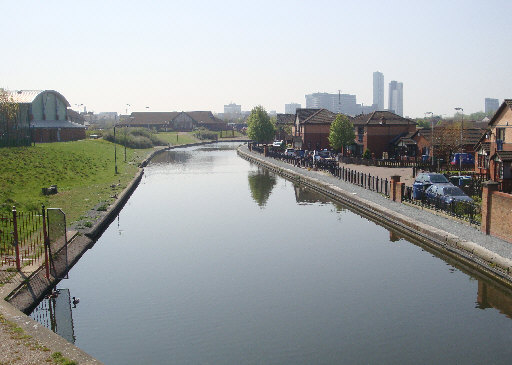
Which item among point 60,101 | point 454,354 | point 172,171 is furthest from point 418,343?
point 60,101

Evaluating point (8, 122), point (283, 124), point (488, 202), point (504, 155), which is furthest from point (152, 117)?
point (488, 202)

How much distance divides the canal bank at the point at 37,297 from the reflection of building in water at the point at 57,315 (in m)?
0.31

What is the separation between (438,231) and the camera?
26016 millimetres

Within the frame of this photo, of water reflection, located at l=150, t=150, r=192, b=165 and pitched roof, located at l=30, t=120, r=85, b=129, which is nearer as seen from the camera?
pitched roof, located at l=30, t=120, r=85, b=129

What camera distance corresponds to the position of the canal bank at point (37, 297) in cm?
1312

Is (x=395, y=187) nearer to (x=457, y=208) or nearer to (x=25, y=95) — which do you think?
(x=457, y=208)

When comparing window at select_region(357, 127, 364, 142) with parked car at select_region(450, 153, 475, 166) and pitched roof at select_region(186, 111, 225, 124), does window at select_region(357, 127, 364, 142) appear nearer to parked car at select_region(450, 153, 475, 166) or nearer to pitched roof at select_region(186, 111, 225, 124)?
parked car at select_region(450, 153, 475, 166)

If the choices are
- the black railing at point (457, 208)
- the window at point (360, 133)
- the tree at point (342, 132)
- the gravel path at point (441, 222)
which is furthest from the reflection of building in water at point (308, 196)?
the window at point (360, 133)

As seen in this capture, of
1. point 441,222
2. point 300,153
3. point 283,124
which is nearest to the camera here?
point 441,222

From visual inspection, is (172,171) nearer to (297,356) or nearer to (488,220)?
(488,220)

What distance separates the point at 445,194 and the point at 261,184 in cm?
2485

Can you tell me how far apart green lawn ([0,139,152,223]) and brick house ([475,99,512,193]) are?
2767cm

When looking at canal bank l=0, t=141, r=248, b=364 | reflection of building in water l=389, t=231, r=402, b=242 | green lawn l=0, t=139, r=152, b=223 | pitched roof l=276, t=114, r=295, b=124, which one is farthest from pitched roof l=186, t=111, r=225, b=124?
reflection of building in water l=389, t=231, r=402, b=242

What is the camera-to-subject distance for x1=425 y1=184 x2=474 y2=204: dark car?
31047mm
